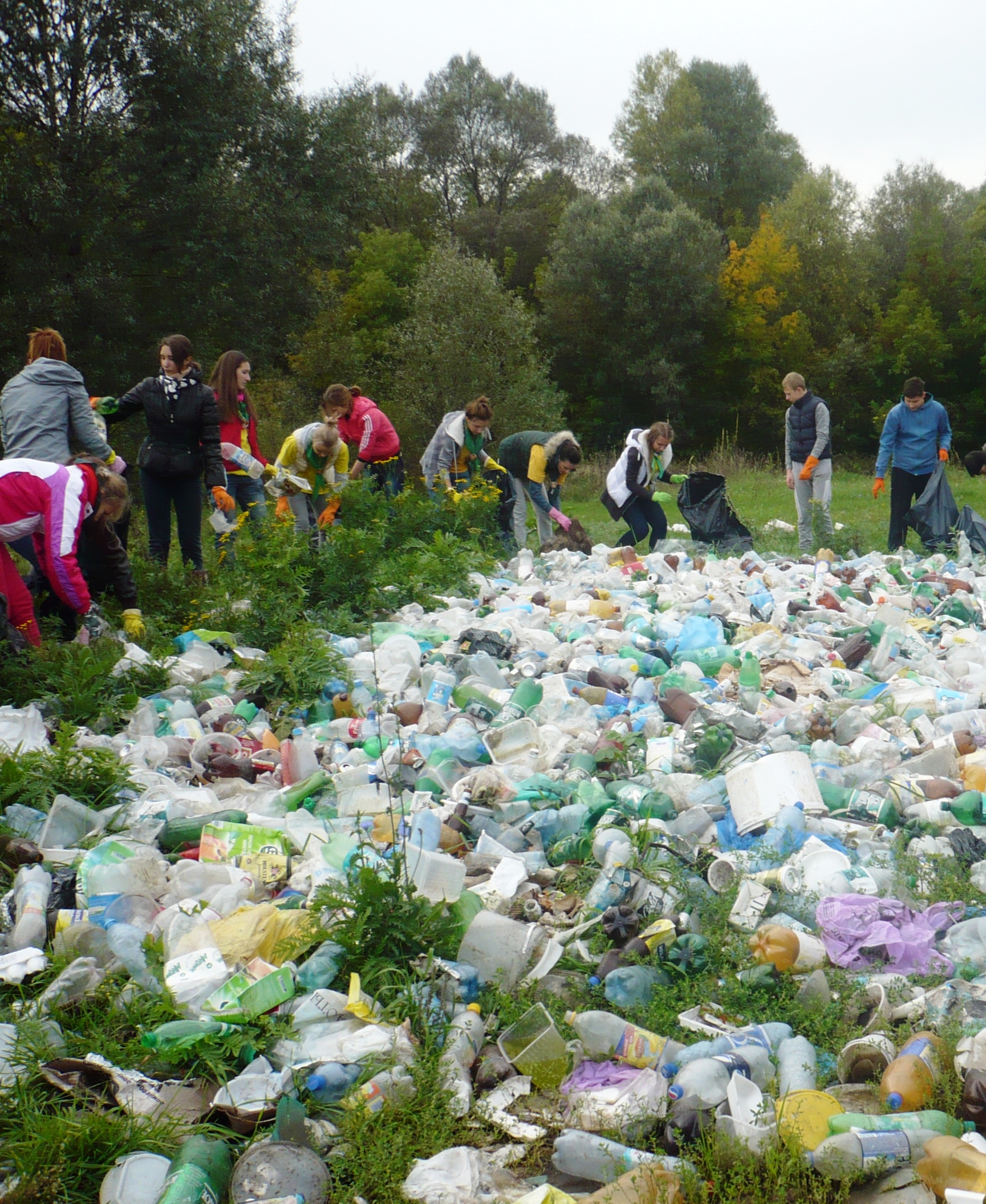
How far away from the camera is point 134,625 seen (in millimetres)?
4828

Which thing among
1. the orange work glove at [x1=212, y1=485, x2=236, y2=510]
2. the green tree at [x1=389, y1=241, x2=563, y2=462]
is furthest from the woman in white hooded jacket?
the green tree at [x1=389, y1=241, x2=563, y2=462]

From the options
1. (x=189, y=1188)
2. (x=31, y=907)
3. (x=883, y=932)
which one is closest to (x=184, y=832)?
(x=31, y=907)

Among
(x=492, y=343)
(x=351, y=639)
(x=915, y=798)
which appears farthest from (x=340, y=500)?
(x=492, y=343)

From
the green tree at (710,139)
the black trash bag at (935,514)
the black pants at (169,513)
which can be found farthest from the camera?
the green tree at (710,139)

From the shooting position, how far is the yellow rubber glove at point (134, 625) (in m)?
4.80

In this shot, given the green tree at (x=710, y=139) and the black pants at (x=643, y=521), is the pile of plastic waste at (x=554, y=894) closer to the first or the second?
the black pants at (x=643, y=521)

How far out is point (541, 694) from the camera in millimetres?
4316

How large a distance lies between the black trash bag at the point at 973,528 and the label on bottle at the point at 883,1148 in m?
6.32

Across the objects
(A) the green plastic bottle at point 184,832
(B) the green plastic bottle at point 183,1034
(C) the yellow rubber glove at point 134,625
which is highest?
(C) the yellow rubber glove at point 134,625

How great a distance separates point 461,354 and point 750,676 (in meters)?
16.1

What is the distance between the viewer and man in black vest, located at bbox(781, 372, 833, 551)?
8578 millimetres

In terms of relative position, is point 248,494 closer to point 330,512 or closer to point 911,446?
point 330,512

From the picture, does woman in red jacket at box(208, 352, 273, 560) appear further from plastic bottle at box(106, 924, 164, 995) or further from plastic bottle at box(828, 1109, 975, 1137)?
plastic bottle at box(828, 1109, 975, 1137)

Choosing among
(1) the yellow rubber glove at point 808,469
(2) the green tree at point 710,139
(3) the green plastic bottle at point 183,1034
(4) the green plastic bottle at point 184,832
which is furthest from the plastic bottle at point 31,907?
(2) the green tree at point 710,139
